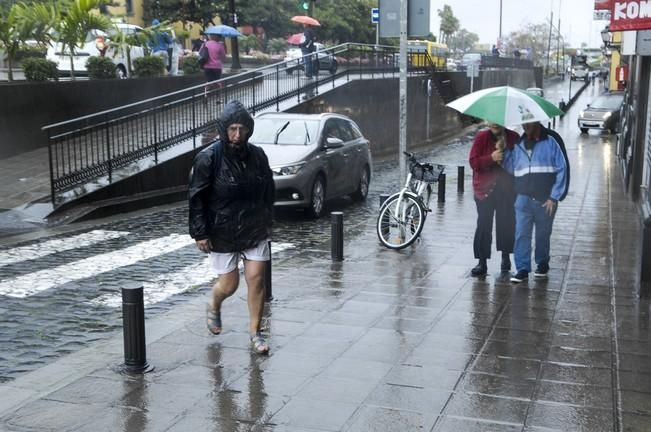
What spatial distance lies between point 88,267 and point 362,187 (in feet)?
22.7

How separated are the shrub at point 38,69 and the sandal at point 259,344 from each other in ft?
46.3

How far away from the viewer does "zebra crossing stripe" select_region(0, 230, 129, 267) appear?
10.3 metres

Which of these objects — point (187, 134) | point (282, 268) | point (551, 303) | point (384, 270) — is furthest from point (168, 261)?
point (187, 134)

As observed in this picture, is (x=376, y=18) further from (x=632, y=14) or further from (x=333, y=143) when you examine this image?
(x=632, y=14)

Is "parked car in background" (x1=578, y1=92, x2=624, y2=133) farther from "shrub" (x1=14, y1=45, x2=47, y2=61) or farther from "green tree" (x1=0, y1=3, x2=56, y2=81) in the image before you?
"green tree" (x1=0, y1=3, x2=56, y2=81)

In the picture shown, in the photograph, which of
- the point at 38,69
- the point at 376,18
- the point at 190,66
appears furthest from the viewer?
the point at 190,66

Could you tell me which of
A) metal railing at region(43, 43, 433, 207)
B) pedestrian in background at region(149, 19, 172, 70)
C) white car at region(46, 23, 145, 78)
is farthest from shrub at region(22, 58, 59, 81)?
pedestrian in background at region(149, 19, 172, 70)

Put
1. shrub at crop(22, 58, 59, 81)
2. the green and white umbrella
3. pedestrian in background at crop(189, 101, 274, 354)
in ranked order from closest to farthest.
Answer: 1. pedestrian in background at crop(189, 101, 274, 354)
2. the green and white umbrella
3. shrub at crop(22, 58, 59, 81)

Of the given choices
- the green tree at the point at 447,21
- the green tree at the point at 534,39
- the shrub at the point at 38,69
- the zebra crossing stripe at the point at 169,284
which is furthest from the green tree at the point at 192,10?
the green tree at the point at 447,21

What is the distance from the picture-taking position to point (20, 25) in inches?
727

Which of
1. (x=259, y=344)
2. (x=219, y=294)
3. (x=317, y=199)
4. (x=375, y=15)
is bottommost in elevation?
(x=317, y=199)

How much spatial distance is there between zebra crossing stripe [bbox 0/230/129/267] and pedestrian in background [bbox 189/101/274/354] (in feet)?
15.8

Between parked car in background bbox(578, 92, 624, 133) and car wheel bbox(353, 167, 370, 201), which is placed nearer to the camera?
car wheel bbox(353, 167, 370, 201)

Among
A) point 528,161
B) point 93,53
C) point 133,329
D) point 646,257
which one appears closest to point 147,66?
point 93,53
